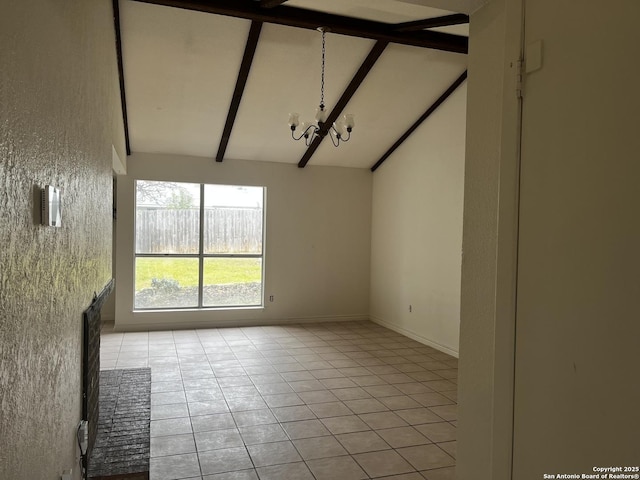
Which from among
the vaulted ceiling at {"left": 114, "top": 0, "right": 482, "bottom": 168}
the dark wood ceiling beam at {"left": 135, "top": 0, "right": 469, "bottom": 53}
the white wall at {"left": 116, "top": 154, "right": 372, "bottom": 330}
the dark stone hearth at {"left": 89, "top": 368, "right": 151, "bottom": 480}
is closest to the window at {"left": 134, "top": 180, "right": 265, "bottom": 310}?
the white wall at {"left": 116, "top": 154, "right": 372, "bottom": 330}

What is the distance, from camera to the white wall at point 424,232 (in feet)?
18.2

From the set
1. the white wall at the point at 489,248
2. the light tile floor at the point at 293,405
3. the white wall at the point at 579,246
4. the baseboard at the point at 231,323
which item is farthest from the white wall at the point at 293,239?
the white wall at the point at 579,246

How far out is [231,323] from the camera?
7059 millimetres

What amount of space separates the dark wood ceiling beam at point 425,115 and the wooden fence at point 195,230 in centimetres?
218

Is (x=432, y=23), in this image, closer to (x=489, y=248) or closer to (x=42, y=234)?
(x=489, y=248)

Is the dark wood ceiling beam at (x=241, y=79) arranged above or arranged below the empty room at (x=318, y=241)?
above

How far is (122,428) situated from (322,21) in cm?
376

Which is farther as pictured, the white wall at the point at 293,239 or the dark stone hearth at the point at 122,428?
the white wall at the point at 293,239

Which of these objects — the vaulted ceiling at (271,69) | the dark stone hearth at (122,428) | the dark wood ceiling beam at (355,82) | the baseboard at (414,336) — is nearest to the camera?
the dark stone hearth at (122,428)

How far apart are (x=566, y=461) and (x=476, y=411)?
1.58 feet

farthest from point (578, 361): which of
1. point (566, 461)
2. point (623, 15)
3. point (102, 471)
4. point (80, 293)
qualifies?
point (102, 471)

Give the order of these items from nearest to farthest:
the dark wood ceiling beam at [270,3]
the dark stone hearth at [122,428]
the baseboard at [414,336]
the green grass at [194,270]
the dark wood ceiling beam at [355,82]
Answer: the dark stone hearth at [122,428]
the dark wood ceiling beam at [270,3]
the dark wood ceiling beam at [355,82]
the baseboard at [414,336]
the green grass at [194,270]

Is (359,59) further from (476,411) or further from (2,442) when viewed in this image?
(2,442)

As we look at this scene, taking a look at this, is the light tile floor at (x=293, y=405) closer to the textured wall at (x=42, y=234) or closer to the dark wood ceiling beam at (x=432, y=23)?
the textured wall at (x=42, y=234)
